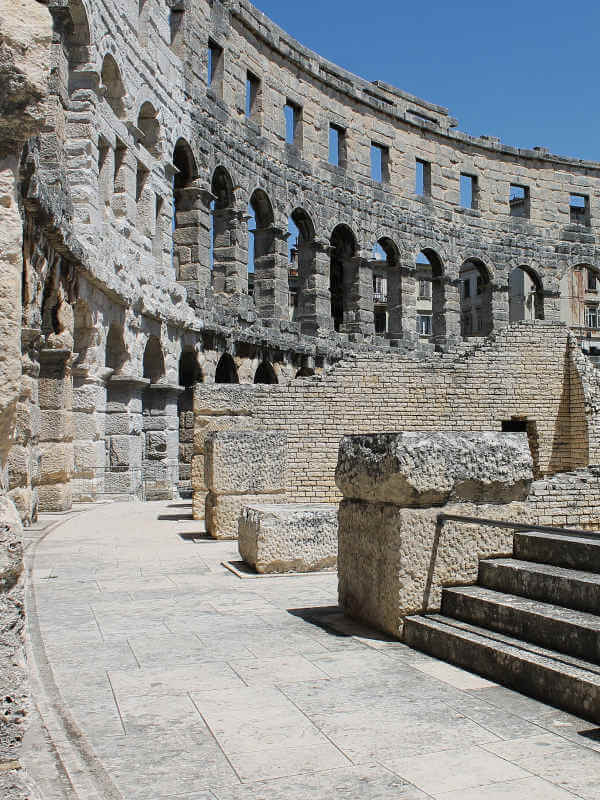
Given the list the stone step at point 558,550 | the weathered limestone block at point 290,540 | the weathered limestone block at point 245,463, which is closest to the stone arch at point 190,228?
the weathered limestone block at point 245,463

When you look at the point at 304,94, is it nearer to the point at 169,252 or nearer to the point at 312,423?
the point at 169,252

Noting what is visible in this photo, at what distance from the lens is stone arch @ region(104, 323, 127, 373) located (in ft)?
50.1

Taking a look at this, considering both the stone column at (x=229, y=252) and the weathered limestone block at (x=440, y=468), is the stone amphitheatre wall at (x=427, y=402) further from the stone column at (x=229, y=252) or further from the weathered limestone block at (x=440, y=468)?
the weathered limestone block at (x=440, y=468)

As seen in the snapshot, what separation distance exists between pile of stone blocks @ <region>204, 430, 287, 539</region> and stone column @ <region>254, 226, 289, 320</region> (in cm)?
1326

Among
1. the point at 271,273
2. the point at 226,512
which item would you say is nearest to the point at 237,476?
the point at 226,512

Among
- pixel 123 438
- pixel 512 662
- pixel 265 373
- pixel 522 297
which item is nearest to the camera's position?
pixel 512 662

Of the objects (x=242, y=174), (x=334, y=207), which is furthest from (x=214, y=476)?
(x=334, y=207)

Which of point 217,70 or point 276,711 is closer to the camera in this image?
point 276,711

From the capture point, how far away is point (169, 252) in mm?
18109

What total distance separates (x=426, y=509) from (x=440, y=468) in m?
0.25

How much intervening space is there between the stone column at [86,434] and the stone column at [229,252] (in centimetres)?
791

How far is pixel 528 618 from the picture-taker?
4133mm

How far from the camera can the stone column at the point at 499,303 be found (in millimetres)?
30203

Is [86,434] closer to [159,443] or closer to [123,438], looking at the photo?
[123,438]
